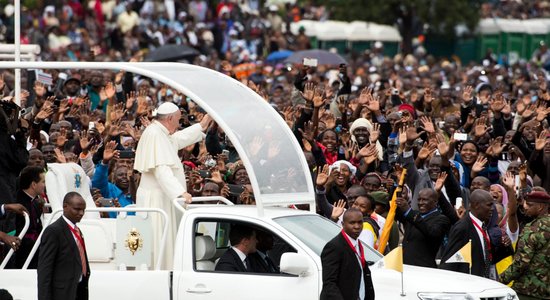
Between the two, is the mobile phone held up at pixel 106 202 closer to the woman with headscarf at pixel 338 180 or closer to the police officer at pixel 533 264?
the woman with headscarf at pixel 338 180

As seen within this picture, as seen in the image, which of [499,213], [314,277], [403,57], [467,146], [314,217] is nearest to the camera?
[314,277]

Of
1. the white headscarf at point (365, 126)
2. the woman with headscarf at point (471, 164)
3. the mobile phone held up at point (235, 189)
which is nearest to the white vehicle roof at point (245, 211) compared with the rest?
the mobile phone held up at point (235, 189)

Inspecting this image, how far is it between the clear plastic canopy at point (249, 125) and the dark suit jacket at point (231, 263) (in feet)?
1.62

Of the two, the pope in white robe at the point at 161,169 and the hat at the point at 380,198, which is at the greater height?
the pope in white robe at the point at 161,169

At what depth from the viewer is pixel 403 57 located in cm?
4134

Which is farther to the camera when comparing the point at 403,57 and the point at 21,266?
the point at 403,57

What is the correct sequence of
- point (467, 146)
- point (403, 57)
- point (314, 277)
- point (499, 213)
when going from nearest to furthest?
point (314, 277) < point (499, 213) < point (467, 146) < point (403, 57)

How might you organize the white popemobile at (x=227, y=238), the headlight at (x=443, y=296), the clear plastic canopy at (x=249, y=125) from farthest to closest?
the clear plastic canopy at (x=249, y=125), the white popemobile at (x=227, y=238), the headlight at (x=443, y=296)

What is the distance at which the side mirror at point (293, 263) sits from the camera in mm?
12328

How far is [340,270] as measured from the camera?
1196 centimetres

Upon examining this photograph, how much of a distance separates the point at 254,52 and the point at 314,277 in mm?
26310

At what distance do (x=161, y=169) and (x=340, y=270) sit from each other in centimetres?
270

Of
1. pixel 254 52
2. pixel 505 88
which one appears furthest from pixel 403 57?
pixel 505 88

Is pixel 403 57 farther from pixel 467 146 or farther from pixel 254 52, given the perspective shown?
pixel 467 146
